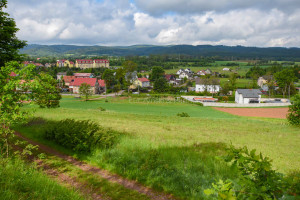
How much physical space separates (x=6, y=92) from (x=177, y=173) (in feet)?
22.8

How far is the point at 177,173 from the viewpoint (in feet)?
24.7

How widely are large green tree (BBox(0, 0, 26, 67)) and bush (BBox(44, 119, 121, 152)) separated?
6.99 metres

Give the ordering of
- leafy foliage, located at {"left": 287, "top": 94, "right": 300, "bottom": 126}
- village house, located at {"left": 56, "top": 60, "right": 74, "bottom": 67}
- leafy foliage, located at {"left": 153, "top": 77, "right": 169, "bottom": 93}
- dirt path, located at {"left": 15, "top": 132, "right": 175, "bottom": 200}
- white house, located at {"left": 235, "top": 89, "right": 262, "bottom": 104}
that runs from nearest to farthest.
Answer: dirt path, located at {"left": 15, "top": 132, "right": 175, "bottom": 200} < leafy foliage, located at {"left": 287, "top": 94, "right": 300, "bottom": 126} < white house, located at {"left": 235, "top": 89, "right": 262, "bottom": 104} < leafy foliage, located at {"left": 153, "top": 77, "right": 169, "bottom": 93} < village house, located at {"left": 56, "top": 60, "right": 74, "bottom": 67}

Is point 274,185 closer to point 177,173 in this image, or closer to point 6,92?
point 177,173

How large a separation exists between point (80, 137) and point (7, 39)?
407 inches

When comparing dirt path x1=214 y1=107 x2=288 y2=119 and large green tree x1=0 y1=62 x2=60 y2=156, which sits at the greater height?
large green tree x1=0 y1=62 x2=60 y2=156

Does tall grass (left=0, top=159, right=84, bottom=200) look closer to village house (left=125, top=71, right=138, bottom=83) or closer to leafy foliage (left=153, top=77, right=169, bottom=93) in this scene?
village house (left=125, top=71, right=138, bottom=83)

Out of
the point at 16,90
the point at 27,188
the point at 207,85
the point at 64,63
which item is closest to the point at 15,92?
the point at 16,90

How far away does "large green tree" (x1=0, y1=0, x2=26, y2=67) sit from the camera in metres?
14.7

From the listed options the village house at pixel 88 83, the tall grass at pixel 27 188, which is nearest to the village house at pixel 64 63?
the village house at pixel 88 83

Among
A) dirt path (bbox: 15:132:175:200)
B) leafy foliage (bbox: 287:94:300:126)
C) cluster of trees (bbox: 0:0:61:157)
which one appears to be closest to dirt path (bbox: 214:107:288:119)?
leafy foliage (bbox: 287:94:300:126)

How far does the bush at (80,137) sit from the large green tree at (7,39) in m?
6.99

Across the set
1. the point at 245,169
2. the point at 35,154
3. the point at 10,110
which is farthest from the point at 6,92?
the point at 245,169

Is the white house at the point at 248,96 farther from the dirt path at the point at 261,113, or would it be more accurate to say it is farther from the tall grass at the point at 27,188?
the tall grass at the point at 27,188
